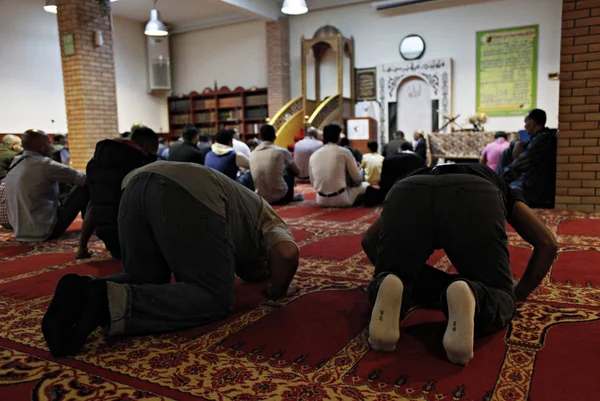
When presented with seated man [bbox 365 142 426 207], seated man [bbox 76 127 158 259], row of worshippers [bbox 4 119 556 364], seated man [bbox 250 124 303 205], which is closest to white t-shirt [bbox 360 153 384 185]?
seated man [bbox 250 124 303 205]

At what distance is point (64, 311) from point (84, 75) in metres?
7.37

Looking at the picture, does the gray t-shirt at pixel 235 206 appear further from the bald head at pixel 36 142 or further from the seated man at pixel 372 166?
the seated man at pixel 372 166

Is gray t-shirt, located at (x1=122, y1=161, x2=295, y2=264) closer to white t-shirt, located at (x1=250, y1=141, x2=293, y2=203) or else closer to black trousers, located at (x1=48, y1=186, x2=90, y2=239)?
black trousers, located at (x1=48, y1=186, x2=90, y2=239)

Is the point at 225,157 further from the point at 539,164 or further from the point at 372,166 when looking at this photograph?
the point at 539,164

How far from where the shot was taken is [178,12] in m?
12.6

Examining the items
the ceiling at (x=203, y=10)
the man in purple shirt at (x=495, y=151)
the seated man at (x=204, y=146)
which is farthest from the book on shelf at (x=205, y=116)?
the man in purple shirt at (x=495, y=151)

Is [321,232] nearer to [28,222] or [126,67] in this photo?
[28,222]

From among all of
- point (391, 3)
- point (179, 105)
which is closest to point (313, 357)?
point (391, 3)

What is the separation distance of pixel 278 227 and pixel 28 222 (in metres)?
2.90

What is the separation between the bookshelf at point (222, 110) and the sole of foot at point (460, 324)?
36.8ft

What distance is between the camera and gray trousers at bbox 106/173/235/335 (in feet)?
5.97

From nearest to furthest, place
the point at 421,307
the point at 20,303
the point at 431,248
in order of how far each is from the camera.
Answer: the point at 431,248 < the point at 421,307 < the point at 20,303

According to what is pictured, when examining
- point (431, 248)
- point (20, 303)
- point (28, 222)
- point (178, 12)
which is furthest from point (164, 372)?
point (178, 12)

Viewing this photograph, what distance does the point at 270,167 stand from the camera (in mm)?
5871
